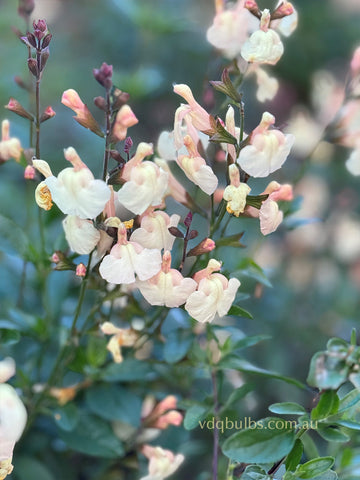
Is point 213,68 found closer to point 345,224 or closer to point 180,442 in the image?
point 180,442

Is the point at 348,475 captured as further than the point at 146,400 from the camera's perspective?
No

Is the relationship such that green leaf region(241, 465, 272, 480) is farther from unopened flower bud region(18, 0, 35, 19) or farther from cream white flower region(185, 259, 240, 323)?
unopened flower bud region(18, 0, 35, 19)

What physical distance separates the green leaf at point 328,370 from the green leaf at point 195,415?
17 centimetres

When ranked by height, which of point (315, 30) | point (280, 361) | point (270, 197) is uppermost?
point (270, 197)

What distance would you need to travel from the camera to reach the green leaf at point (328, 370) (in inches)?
17.9

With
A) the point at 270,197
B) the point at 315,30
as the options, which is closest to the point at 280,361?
the point at 270,197

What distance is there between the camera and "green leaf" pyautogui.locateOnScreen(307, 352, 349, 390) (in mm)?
454

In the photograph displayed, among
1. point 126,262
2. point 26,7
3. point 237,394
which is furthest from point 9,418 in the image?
point 26,7

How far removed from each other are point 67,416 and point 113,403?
6 centimetres

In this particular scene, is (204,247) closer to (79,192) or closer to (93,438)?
(79,192)

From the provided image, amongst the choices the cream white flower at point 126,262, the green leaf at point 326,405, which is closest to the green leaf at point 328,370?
the green leaf at point 326,405

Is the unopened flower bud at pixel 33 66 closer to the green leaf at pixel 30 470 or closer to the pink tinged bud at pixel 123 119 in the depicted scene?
the pink tinged bud at pixel 123 119

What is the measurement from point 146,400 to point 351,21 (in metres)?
1.54

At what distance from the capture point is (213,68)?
83cm
